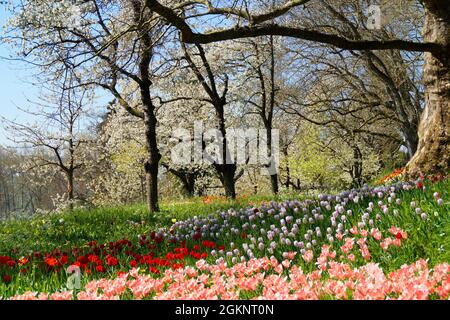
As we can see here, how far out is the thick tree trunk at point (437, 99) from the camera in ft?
24.6

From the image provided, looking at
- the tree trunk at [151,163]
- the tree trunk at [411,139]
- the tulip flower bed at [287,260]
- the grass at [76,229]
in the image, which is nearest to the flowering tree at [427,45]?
the tulip flower bed at [287,260]

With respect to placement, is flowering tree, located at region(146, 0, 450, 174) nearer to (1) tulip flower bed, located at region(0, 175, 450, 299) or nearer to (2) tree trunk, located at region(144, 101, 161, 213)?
(1) tulip flower bed, located at region(0, 175, 450, 299)

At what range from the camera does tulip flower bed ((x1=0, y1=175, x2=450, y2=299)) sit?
2.96 meters

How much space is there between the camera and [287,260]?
13.2 feet

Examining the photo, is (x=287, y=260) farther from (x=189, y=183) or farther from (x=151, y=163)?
(x=189, y=183)

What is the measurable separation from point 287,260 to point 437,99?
5166 mm

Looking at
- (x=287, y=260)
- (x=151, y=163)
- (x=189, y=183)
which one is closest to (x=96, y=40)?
(x=151, y=163)

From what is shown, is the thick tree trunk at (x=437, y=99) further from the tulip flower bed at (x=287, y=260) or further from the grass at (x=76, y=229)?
the grass at (x=76, y=229)

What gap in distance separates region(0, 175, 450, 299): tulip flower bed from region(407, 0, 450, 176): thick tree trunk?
1505mm

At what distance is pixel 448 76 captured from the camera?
24.7 ft

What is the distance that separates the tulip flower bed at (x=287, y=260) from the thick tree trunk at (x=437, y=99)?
1505mm

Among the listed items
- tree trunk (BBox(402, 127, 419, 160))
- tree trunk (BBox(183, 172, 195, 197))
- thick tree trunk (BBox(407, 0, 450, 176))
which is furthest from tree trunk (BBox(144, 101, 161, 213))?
tree trunk (BBox(183, 172, 195, 197))
